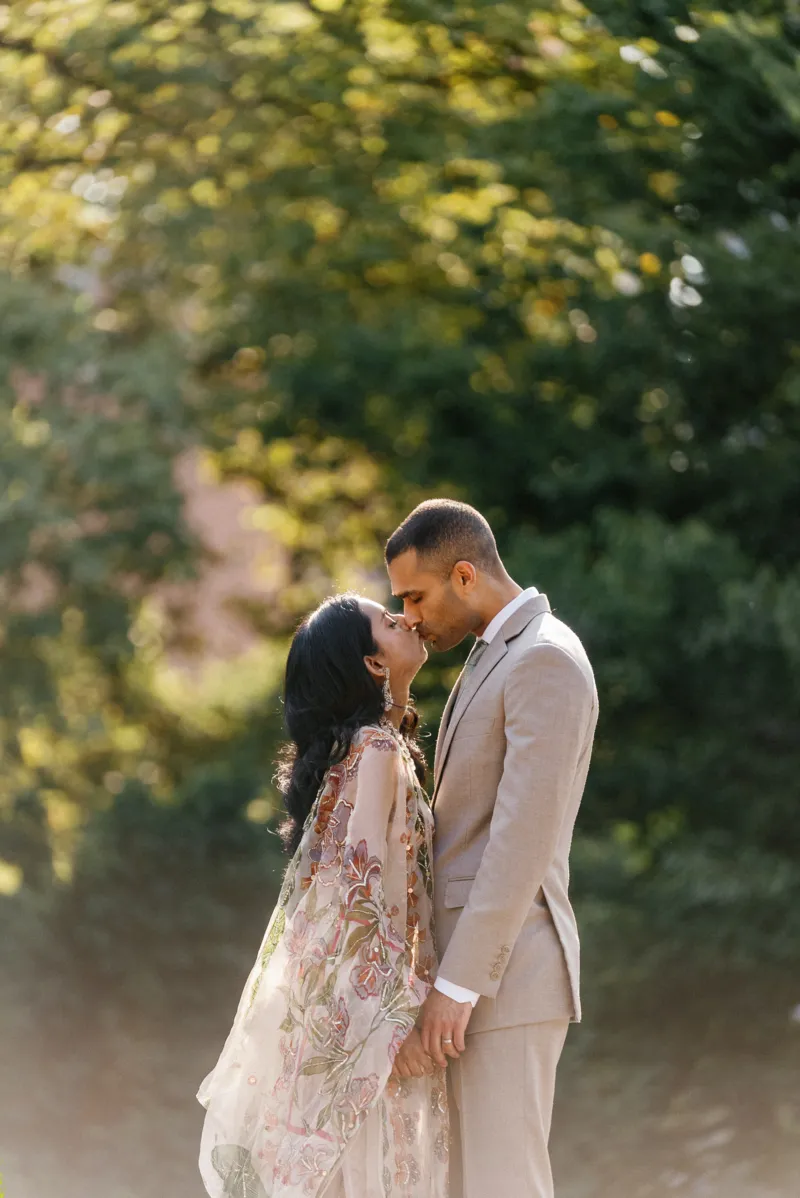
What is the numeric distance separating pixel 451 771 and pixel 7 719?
15.1 feet

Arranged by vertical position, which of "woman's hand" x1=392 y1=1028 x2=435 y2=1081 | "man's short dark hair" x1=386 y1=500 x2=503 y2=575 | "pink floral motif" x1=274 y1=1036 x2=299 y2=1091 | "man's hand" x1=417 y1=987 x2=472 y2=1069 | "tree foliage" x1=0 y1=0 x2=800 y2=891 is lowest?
"tree foliage" x1=0 y1=0 x2=800 y2=891

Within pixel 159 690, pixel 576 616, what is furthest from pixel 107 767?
pixel 576 616

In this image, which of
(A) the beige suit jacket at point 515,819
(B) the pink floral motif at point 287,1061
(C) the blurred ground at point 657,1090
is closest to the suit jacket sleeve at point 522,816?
(A) the beige suit jacket at point 515,819

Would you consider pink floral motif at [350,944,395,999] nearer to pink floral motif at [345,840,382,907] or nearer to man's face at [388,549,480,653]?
pink floral motif at [345,840,382,907]

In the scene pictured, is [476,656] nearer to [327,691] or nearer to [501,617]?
[501,617]

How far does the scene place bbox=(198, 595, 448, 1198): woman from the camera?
2.48 meters

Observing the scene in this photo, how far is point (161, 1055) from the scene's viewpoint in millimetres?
6645

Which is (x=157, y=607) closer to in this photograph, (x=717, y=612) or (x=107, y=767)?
(x=107, y=767)

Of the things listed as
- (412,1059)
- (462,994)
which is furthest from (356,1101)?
(462,994)

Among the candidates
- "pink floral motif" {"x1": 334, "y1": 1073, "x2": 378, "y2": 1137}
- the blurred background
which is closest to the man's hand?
"pink floral motif" {"x1": 334, "y1": 1073, "x2": 378, "y2": 1137}

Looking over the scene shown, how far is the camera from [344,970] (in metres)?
2.50

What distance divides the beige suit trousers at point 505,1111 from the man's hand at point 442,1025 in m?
0.05

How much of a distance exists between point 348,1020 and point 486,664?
0.67 m

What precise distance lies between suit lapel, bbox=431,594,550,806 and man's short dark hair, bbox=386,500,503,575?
0.12m
